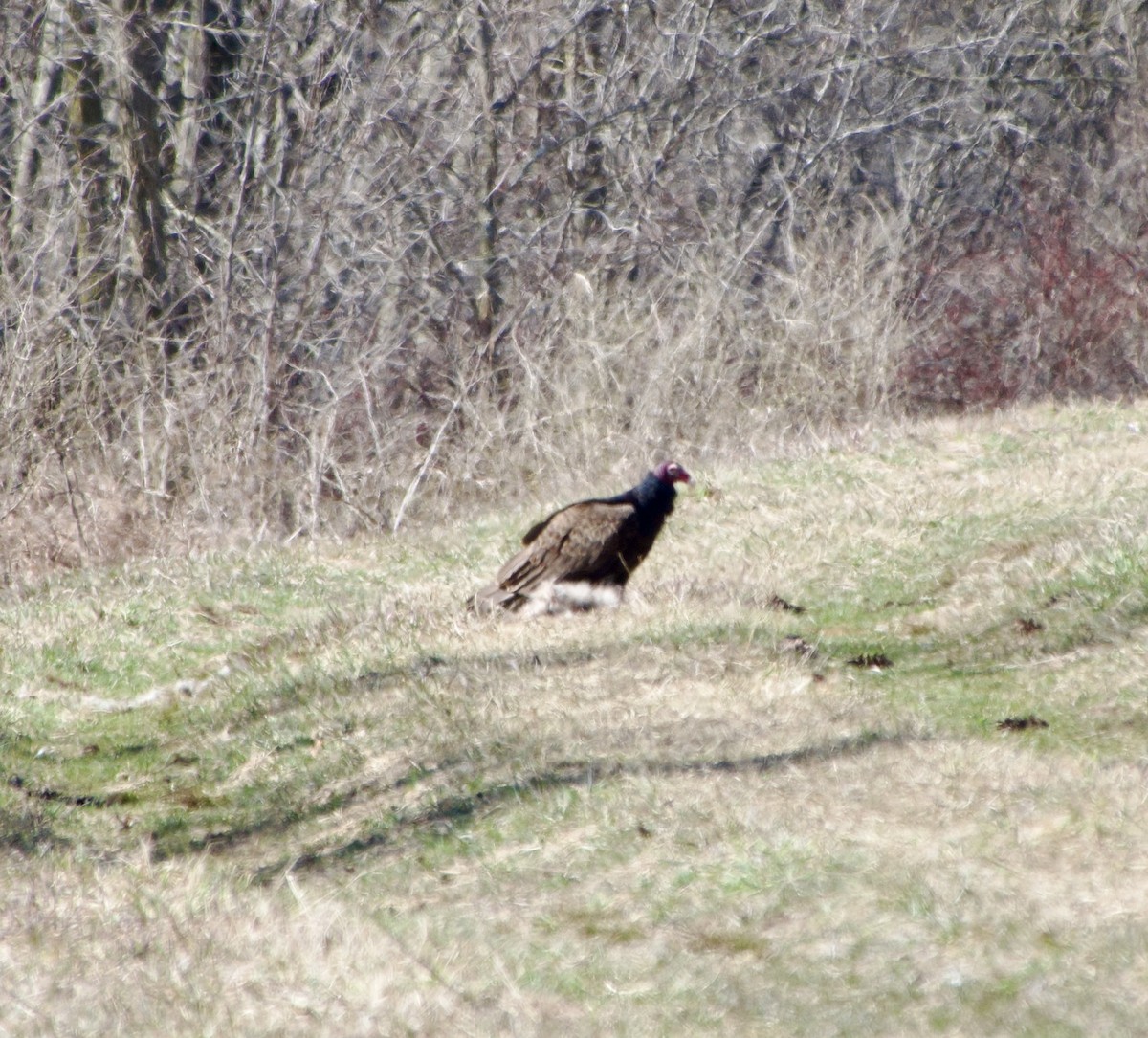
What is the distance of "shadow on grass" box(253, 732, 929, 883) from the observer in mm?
5207

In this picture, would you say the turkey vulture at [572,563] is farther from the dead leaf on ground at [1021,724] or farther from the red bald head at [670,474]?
the dead leaf on ground at [1021,724]

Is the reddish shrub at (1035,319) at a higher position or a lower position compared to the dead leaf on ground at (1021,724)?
lower

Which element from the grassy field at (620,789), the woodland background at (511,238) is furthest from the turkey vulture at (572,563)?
the woodland background at (511,238)

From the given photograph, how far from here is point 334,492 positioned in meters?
13.9

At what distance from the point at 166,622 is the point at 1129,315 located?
Result: 1496 centimetres

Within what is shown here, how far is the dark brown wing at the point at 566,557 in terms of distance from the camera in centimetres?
801

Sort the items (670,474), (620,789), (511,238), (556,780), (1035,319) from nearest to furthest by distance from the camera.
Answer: (620,789), (556,780), (670,474), (511,238), (1035,319)

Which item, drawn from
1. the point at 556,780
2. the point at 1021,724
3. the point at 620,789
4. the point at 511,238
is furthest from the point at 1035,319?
the point at 620,789

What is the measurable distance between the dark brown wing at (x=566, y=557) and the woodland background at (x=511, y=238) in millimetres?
4661

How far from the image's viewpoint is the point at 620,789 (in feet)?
17.0

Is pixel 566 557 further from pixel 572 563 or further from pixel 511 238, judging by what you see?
pixel 511 238

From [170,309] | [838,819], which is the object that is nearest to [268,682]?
[838,819]

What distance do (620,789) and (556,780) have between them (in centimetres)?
29

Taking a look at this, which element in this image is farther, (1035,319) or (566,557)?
(1035,319)
